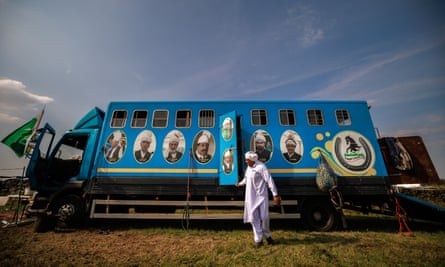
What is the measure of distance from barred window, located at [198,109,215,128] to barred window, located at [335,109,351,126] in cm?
411

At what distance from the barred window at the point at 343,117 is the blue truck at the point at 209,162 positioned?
1.3 inches

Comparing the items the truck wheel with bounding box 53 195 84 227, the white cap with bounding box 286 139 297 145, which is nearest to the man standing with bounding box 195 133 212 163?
the white cap with bounding box 286 139 297 145

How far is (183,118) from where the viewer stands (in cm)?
556

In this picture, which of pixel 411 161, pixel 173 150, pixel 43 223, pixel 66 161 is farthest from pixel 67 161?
pixel 411 161

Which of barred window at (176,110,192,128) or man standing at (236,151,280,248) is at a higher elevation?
barred window at (176,110,192,128)

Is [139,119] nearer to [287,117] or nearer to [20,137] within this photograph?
[20,137]

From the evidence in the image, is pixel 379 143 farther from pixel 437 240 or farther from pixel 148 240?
pixel 148 240

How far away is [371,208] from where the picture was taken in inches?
202

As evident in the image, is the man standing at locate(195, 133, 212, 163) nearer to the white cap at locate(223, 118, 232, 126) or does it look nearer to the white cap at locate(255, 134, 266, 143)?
the white cap at locate(223, 118, 232, 126)

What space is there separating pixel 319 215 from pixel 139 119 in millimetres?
6515

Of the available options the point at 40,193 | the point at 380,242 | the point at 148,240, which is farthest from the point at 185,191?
the point at 380,242

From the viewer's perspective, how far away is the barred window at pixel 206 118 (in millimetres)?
5438

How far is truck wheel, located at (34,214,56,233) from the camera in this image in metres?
4.67

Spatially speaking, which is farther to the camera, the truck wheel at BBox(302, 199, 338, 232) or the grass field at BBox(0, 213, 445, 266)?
the truck wheel at BBox(302, 199, 338, 232)
